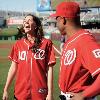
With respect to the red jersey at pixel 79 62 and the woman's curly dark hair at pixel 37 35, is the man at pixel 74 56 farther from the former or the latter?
the woman's curly dark hair at pixel 37 35

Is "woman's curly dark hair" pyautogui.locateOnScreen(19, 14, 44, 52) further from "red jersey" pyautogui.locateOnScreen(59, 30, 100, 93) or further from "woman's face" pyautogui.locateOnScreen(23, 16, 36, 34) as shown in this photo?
"red jersey" pyautogui.locateOnScreen(59, 30, 100, 93)

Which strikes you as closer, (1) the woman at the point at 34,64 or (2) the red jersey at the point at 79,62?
(2) the red jersey at the point at 79,62

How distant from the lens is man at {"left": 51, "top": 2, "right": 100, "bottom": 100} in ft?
10.5

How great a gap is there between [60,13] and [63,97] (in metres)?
0.76

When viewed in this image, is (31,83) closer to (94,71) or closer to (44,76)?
(44,76)

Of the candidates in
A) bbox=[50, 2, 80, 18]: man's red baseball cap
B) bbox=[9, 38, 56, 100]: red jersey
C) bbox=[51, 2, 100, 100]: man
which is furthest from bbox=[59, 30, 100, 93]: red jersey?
bbox=[9, 38, 56, 100]: red jersey

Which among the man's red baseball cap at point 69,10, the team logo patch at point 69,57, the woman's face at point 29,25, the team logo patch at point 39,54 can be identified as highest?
the man's red baseball cap at point 69,10

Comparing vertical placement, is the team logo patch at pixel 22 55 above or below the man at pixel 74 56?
below

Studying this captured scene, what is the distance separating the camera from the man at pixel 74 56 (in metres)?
3.19

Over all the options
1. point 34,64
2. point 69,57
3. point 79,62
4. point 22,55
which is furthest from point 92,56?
point 22,55

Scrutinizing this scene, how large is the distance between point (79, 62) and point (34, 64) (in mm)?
1727

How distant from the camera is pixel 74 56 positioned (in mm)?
3312

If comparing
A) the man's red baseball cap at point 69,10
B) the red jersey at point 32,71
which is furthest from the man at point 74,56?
the red jersey at point 32,71

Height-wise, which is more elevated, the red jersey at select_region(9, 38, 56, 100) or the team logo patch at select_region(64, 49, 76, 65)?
the team logo patch at select_region(64, 49, 76, 65)
